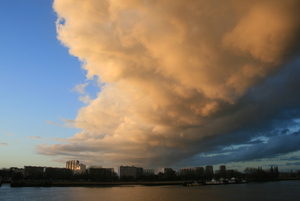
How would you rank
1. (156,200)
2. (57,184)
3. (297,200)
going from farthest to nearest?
(57,184) < (156,200) < (297,200)

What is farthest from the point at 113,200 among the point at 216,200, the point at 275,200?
the point at 275,200

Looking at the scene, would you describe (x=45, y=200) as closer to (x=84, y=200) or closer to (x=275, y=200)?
(x=84, y=200)

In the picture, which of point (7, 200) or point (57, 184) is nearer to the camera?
point (7, 200)

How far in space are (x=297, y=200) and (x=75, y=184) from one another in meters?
166

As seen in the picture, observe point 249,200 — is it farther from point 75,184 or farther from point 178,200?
point 75,184

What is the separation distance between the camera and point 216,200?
68.7 metres

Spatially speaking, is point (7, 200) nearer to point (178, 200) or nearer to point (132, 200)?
point (132, 200)

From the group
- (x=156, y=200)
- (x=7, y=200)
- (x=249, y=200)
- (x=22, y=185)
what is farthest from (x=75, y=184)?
(x=249, y=200)

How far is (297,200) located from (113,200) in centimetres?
5040

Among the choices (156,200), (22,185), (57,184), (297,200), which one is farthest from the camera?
(57,184)

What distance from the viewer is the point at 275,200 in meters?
67.6

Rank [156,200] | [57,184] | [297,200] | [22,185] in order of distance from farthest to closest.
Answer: [57,184]
[22,185]
[156,200]
[297,200]

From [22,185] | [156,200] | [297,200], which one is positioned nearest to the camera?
[297,200]

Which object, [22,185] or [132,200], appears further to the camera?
[22,185]
